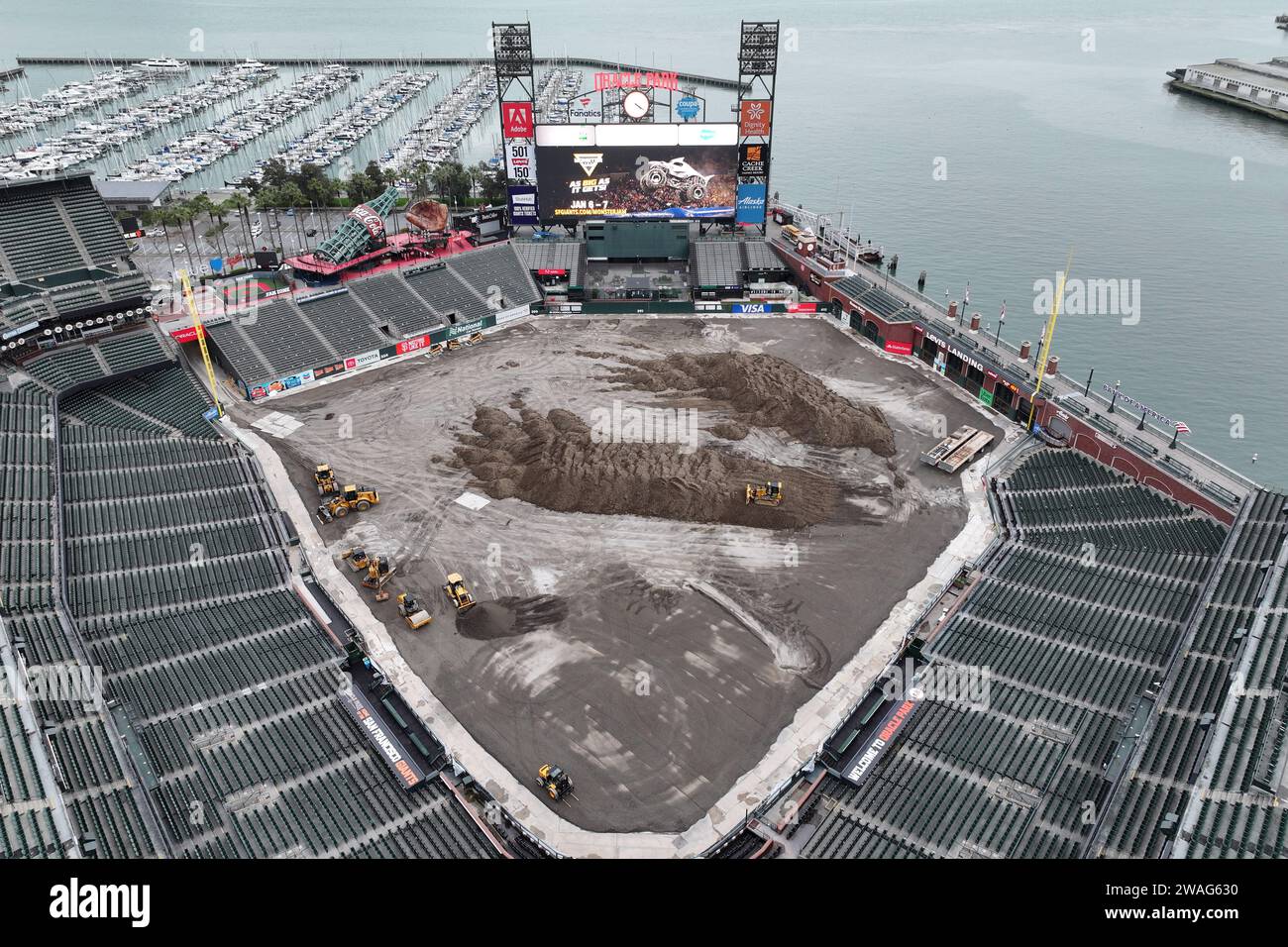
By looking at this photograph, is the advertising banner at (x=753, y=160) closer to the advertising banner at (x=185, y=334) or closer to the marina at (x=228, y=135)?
the advertising banner at (x=185, y=334)

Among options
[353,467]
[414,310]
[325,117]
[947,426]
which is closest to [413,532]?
[353,467]

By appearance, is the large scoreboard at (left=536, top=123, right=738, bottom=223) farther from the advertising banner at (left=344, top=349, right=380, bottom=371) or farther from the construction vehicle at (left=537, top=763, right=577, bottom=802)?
the construction vehicle at (left=537, top=763, right=577, bottom=802)

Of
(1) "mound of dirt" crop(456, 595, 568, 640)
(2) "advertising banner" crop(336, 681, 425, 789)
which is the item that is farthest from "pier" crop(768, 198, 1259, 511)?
(2) "advertising banner" crop(336, 681, 425, 789)

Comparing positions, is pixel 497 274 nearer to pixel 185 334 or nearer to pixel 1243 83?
pixel 185 334

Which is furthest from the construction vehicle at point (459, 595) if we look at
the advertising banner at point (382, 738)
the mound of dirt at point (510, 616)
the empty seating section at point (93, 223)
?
the empty seating section at point (93, 223)

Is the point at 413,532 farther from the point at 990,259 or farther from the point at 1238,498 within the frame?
the point at 990,259

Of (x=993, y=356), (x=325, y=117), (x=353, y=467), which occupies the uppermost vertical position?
(x=325, y=117)
